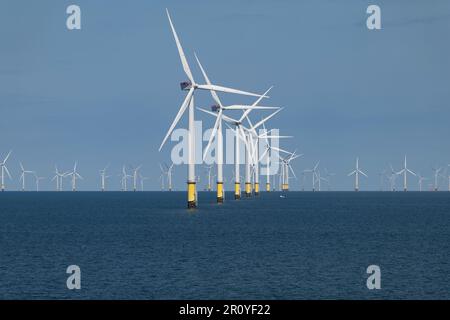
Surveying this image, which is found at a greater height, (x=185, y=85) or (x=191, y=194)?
(x=185, y=85)

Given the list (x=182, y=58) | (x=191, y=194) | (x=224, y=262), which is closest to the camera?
(x=224, y=262)

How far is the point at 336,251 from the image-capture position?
7712 centimetres

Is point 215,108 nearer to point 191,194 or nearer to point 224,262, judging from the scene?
point 191,194

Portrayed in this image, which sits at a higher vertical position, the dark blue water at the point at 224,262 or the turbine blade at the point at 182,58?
the turbine blade at the point at 182,58

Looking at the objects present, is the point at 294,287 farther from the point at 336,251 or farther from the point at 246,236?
the point at 246,236

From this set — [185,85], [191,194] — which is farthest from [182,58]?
[191,194]

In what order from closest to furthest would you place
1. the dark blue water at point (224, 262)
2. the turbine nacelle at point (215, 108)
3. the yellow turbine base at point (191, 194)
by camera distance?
the dark blue water at point (224, 262), the yellow turbine base at point (191, 194), the turbine nacelle at point (215, 108)

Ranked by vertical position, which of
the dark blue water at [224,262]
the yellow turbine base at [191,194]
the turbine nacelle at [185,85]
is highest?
the turbine nacelle at [185,85]

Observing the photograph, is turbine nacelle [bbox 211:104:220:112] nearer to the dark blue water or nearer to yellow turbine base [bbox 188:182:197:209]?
yellow turbine base [bbox 188:182:197:209]

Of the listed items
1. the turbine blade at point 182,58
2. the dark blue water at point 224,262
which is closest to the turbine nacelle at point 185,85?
the turbine blade at point 182,58

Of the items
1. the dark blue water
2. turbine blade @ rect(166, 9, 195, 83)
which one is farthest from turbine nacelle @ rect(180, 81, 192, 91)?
the dark blue water

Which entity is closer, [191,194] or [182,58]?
[182,58]

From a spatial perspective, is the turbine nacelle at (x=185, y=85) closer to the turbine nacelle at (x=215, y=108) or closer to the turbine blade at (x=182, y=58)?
the turbine blade at (x=182, y=58)
